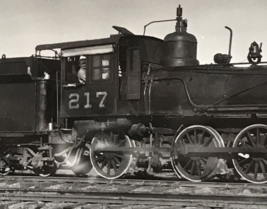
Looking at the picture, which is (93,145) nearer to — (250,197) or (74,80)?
(74,80)

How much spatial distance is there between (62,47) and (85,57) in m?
0.56

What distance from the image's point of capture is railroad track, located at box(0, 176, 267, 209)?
5.48 metres

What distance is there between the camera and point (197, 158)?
7.69m

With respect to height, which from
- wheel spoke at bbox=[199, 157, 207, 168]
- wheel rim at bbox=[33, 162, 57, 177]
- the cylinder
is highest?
the cylinder

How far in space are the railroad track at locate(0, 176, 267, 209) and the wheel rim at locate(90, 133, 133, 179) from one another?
0.64 metres

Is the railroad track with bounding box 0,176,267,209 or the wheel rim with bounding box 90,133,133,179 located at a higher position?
the wheel rim with bounding box 90,133,133,179

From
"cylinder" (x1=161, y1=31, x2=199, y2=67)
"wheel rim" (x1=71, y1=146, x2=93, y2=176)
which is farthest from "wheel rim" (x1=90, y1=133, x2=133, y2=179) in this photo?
"cylinder" (x1=161, y1=31, x2=199, y2=67)

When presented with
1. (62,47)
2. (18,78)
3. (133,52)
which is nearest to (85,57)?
(62,47)

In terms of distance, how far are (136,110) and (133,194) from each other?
244 centimetres

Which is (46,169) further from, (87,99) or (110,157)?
(87,99)

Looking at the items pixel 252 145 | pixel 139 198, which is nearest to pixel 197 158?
pixel 252 145

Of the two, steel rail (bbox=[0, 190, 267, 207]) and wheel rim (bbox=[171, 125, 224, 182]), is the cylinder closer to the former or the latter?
wheel rim (bbox=[171, 125, 224, 182])

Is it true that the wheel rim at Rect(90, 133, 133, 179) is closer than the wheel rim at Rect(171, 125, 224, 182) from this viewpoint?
No

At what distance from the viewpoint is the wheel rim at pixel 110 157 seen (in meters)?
7.99
